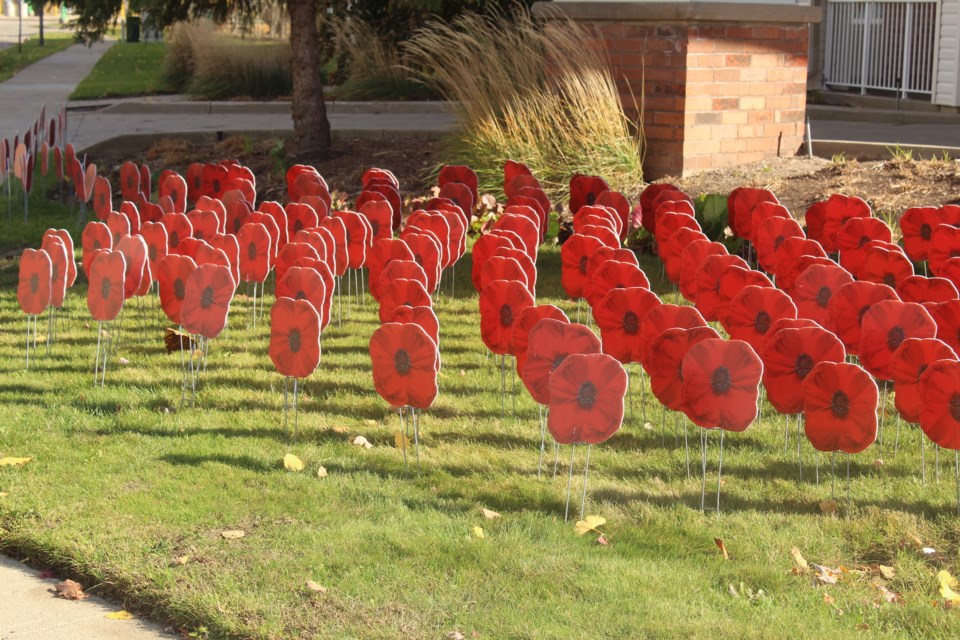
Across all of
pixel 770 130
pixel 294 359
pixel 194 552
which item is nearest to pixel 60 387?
pixel 294 359

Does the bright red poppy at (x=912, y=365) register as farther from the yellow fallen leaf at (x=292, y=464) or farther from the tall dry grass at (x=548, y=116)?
the tall dry grass at (x=548, y=116)

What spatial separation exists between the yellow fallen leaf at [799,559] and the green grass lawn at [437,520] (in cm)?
2

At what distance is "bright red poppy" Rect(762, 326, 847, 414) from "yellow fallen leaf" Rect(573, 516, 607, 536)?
810 millimetres

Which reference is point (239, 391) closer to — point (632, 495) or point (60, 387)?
point (60, 387)

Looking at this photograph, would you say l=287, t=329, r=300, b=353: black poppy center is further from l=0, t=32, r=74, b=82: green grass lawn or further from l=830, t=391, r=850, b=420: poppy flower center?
l=0, t=32, r=74, b=82: green grass lawn

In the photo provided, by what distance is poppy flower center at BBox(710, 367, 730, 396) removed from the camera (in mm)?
4250

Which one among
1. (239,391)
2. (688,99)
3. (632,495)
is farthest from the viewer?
(688,99)

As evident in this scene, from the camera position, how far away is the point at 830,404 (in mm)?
4227

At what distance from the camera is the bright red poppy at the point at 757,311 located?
487 cm

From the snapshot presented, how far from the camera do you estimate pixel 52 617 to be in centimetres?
369

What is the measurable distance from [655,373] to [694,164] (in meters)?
5.72

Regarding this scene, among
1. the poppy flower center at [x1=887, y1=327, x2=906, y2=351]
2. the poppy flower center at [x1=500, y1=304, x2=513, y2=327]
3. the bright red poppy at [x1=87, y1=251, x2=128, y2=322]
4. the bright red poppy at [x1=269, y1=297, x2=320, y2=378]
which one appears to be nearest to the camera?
the poppy flower center at [x1=887, y1=327, x2=906, y2=351]

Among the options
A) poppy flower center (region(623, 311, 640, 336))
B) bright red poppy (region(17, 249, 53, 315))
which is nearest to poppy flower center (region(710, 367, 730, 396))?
poppy flower center (region(623, 311, 640, 336))

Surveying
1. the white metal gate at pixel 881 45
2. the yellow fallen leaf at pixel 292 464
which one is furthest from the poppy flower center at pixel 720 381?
the white metal gate at pixel 881 45
